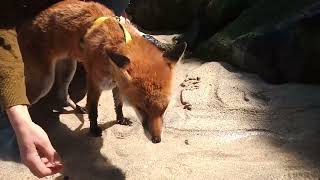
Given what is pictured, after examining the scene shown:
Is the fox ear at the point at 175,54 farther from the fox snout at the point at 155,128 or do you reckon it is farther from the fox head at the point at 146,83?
the fox snout at the point at 155,128

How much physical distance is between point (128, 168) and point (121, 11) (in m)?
2.08

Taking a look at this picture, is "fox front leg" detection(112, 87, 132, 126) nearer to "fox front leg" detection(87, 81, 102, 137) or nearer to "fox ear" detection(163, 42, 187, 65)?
"fox front leg" detection(87, 81, 102, 137)

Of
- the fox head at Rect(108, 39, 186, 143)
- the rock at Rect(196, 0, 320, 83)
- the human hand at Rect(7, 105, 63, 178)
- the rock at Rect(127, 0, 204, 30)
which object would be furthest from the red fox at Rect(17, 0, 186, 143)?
the rock at Rect(127, 0, 204, 30)

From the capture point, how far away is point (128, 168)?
3346mm

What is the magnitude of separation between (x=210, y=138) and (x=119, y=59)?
42.2 inches

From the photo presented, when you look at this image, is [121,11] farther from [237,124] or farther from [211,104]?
[237,124]

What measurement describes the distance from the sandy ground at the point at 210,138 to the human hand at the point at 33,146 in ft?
3.66

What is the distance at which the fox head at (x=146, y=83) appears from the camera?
3.10m

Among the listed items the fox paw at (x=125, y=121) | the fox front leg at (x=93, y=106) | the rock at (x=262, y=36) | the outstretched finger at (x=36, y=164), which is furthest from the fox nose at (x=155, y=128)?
the rock at (x=262, y=36)

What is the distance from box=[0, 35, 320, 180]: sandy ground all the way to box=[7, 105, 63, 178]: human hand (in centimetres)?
112

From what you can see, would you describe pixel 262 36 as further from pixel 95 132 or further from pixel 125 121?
pixel 95 132

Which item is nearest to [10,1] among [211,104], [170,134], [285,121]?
[170,134]

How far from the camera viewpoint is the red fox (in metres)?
3.12

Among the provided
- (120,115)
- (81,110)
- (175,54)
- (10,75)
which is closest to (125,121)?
(120,115)
